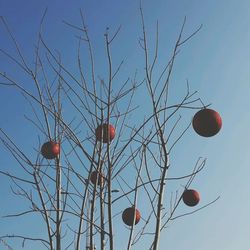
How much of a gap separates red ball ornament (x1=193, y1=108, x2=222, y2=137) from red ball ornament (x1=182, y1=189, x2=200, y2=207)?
1.20m

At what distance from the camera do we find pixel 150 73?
11.1ft

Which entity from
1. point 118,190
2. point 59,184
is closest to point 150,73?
point 59,184

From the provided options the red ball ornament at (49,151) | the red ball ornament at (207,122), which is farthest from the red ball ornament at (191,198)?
the red ball ornament at (49,151)

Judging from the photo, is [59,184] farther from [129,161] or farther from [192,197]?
[192,197]

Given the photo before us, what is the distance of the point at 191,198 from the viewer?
4.40 metres

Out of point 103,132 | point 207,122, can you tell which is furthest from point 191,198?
point 103,132

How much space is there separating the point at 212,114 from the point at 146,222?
1.34m

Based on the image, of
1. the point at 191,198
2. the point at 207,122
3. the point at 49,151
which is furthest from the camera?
the point at 191,198

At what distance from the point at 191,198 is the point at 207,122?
4.44ft

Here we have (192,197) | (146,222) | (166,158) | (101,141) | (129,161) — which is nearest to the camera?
(166,158)

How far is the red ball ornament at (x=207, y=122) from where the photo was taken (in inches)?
131

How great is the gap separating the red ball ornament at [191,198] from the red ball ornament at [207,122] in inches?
47.4

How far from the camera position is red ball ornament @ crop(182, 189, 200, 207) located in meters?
4.39

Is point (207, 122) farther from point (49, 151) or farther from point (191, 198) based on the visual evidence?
point (49, 151)
